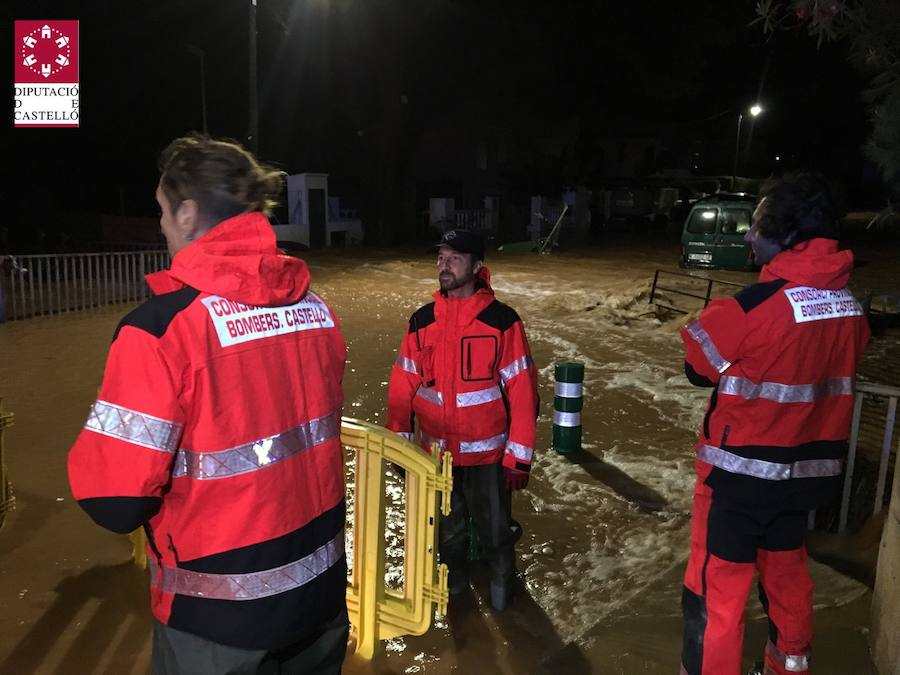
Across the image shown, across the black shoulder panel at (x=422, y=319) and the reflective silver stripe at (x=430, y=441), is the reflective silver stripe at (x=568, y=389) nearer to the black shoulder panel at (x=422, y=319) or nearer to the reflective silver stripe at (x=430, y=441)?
the reflective silver stripe at (x=430, y=441)

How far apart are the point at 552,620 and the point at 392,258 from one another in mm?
20068

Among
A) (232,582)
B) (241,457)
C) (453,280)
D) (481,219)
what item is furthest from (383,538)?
(481,219)

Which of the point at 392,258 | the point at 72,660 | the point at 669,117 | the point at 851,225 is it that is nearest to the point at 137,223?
the point at 392,258

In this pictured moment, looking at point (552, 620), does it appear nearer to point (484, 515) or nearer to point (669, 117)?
point (484, 515)

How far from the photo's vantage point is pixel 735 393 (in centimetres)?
290

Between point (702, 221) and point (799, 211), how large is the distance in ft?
55.3

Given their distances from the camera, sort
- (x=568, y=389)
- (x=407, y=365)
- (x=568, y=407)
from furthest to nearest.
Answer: (x=568, y=407) → (x=568, y=389) → (x=407, y=365)

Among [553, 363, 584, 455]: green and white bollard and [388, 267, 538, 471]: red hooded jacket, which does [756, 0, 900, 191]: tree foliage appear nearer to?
[388, 267, 538, 471]: red hooded jacket

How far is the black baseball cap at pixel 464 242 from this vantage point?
378cm

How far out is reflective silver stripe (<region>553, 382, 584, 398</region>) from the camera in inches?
252

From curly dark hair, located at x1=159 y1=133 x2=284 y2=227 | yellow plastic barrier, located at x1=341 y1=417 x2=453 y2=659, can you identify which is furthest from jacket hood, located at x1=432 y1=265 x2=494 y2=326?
curly dark hair, located at x1=159 y1=133 x2=284 y2=227

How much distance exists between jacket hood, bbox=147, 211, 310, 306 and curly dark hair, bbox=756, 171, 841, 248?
192 cm

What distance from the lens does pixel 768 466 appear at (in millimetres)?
2881

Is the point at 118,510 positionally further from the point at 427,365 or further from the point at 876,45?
the point at 876,45
